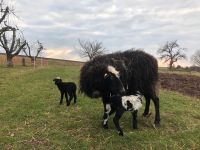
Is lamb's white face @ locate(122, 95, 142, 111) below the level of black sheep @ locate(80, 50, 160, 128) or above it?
below

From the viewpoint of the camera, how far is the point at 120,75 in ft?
33.2

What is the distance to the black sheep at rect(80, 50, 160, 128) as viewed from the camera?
973 cm

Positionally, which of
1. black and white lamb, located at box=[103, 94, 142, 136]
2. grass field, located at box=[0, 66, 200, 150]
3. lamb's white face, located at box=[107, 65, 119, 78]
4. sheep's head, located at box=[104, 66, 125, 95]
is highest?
lamb's white face, located at box=[107, 65, 119, 78]

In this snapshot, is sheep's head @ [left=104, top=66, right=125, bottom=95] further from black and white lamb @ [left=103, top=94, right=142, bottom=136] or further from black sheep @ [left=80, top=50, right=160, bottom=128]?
black and white lamb @ [left=103, top=94, right=142, bottom=136]

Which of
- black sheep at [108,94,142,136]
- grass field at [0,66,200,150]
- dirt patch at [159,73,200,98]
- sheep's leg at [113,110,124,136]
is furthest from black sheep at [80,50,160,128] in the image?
dirt patch at [159,73,200,98]


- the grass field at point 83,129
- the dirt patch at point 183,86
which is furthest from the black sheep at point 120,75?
the dirt patch at point 183,86

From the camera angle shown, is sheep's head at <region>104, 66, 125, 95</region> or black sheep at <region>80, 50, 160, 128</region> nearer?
sheep's head at <region>104, 66, 125, 95</region>

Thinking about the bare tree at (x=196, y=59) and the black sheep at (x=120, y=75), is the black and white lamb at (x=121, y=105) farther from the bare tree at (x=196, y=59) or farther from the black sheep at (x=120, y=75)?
the bare tree at (x=196, y=59)

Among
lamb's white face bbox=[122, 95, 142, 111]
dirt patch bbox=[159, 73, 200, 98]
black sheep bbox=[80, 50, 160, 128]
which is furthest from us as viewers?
dirt patch bbox=[159, 73, 200, 98]

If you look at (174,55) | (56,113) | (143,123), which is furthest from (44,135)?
(174,55)

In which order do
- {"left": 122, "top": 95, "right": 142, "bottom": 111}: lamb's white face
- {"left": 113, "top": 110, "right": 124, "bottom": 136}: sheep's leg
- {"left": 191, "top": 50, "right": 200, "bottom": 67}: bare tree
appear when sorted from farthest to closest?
{"left": 191, "top": 50, "right": 200, "bottom": 67}: bare tree < {"left": 122, "top": 95, "right": 142, "bottom": 111}: lamb's white face < {"left": 113, "top": 110, "right": 124, "bottom": 136}: sheep's leg

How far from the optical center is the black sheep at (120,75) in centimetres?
973

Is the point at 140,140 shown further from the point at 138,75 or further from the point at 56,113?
the point at 56,113

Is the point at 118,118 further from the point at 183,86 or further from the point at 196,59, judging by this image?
the point at 196,59
